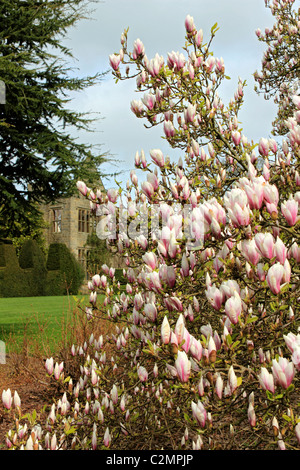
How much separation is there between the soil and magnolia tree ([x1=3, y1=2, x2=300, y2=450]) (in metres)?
1.24

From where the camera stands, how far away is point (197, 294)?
2961 millimetres

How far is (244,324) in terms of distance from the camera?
2061 mm

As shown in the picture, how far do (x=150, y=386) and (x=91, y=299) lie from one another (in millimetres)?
876

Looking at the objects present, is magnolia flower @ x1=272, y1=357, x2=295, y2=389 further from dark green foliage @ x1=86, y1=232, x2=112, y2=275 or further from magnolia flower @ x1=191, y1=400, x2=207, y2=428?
dark green foliage @ x1=86, y1=232, x2=112, y2=275

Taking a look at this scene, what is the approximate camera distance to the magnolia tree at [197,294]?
200cm

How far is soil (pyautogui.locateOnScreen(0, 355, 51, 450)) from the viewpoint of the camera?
505 centimetres

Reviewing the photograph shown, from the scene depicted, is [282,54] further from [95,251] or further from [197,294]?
[95,251]

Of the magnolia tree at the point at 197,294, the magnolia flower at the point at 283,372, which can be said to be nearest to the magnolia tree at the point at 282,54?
the magnolia tree at the point at 197,294

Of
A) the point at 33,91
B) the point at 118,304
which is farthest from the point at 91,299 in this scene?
the point at 33,91

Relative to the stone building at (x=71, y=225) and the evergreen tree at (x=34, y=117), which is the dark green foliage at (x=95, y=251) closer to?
the stone building at (x=71, y=225)

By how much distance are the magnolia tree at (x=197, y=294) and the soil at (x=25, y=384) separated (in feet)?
4.06

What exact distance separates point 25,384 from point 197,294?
12.9 feet

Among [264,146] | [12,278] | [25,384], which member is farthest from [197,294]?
[12,278]
